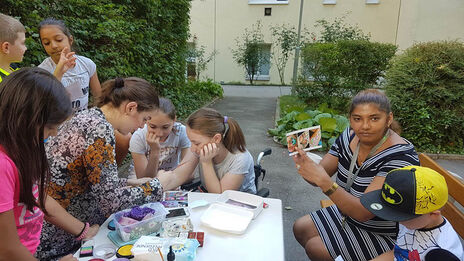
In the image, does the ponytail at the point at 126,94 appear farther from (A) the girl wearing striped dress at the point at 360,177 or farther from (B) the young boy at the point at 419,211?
(B) the young boy at the point at 419,211

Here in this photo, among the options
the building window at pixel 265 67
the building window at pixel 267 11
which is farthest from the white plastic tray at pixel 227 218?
the building window at pixel 267 11

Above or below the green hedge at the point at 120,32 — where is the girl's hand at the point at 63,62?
below

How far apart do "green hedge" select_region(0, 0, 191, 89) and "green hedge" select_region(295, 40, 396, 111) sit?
380 cm

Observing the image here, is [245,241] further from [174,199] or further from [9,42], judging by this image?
[9,42]

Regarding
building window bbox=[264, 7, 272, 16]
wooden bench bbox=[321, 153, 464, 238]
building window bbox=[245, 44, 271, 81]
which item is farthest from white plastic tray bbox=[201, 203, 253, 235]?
building window bbox=[264, 7, 272, 16]

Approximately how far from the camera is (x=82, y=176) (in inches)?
62.9

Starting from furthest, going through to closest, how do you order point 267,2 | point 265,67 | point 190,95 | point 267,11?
point 265,67 < point 267,11 < point 267,2 < point 190,95

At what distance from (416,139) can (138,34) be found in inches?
205

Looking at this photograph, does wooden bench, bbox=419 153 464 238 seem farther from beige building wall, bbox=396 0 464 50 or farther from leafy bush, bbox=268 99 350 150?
beige building wall, bbox=396 0 464 50

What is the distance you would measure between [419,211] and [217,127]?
1378 mm

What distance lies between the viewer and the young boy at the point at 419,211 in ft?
4.41

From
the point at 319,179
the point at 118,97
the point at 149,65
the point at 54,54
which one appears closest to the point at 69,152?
the point at 118,97

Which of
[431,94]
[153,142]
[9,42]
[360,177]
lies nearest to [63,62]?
[9,42]

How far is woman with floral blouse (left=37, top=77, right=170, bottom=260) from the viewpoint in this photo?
151 cm
